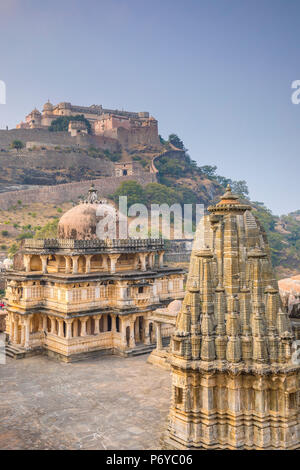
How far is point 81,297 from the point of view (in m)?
23.1

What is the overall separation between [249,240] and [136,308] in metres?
13.0

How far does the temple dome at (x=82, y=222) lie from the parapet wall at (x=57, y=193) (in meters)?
39.1

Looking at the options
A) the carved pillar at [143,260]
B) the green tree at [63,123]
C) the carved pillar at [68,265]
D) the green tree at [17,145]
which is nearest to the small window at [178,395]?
the carved pillar at [68,265]

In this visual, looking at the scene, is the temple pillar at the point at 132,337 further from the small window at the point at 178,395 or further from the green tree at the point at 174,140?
the green tree at the point at 174,140

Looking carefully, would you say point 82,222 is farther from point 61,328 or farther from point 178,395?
point 178,395

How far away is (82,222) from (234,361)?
16701mm

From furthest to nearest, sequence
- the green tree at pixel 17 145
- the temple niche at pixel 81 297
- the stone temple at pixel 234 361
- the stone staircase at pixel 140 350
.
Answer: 1. the green tree at pixel 17 145
2. the stone staircase at pixel 140 350
3. the temple niche at pixel 81 297
4. the stone temple at pixel 234 361

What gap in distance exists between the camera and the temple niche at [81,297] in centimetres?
2298

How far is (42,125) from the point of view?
9181 cm

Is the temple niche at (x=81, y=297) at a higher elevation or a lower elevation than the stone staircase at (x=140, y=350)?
higher

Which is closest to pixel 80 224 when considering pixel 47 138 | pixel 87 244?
pixel 87 244

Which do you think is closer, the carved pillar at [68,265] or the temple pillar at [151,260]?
the carved pillar at [68,265]

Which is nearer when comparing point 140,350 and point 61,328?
point 61,328

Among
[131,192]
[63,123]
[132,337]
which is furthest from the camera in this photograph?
[63,123]
